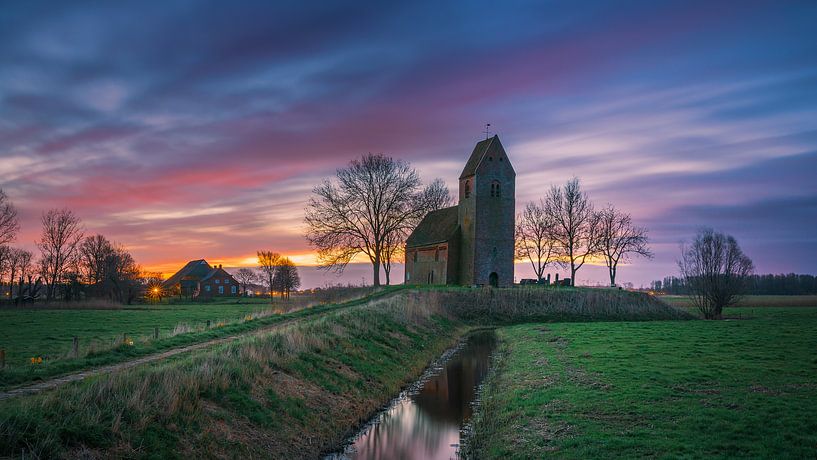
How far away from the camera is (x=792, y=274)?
147m

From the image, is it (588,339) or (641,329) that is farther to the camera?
(641,329)

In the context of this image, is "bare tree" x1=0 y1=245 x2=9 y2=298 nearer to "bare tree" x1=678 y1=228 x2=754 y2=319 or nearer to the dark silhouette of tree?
the dark silhouette of tree

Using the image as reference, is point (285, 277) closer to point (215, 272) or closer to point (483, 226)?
point (215, 272)

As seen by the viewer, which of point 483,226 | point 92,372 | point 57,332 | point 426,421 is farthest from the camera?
point 483,226

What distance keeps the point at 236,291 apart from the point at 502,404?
297ft

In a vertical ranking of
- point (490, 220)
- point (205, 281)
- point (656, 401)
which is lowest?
point (656, 401)

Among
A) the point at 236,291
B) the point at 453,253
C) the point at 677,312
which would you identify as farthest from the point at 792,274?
the point at 236,291

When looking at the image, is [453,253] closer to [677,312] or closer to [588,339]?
[677,312]

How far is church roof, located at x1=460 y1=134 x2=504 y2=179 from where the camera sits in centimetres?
5588

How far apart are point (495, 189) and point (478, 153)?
16.0ft

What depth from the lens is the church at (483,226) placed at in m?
54.9

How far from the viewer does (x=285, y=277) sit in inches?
3792

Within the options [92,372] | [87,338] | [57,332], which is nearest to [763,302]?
[87,338]

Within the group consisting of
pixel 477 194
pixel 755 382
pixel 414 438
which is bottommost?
pixel 414 438
